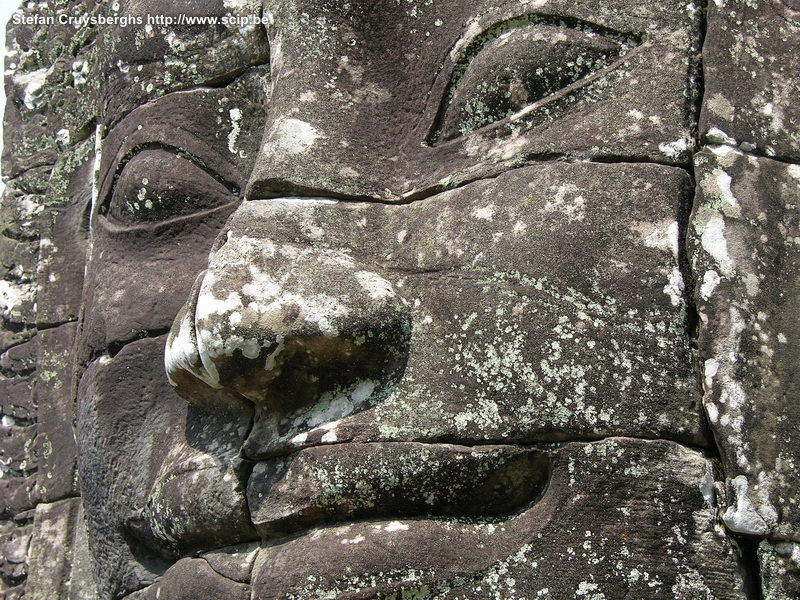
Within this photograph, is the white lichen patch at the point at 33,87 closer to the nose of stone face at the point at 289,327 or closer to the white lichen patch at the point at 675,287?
the nose of stone face at the point at 289,327

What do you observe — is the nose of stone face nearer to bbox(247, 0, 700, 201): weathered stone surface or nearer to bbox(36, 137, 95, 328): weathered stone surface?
bbox(247, 0, 700, 201): weathered stone surface

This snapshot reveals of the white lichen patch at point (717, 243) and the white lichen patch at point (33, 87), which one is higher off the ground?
the white lichen patch at point (717, 243)

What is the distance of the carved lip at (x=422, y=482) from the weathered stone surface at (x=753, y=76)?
0.75m

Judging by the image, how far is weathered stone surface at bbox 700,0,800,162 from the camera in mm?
1678

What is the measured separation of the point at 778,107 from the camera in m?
1.71

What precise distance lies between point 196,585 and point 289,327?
615mm

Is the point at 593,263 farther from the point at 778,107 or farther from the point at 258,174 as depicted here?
the point at 258,174

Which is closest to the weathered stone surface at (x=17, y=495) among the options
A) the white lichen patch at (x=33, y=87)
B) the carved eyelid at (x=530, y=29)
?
the white lichen patch at (x=33, y=87)

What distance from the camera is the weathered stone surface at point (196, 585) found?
1.74 metres

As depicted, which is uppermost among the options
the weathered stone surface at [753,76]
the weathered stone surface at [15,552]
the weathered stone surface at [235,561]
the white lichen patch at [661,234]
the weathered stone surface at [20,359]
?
the weathered stone surface at [753,76]

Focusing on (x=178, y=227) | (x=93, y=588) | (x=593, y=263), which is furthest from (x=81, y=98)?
(x=593, y=263)

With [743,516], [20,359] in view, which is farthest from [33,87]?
[743,516]

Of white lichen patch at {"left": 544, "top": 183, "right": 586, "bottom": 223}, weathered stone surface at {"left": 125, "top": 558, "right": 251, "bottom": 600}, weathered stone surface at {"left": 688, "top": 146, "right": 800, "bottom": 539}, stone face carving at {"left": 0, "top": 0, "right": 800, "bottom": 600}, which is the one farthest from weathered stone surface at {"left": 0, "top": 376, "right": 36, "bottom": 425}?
weathered stone surface at {"left": 688, "top": 146, "right": 800, "bottom": 539}

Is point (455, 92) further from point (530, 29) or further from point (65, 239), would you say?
point (65, 239)
